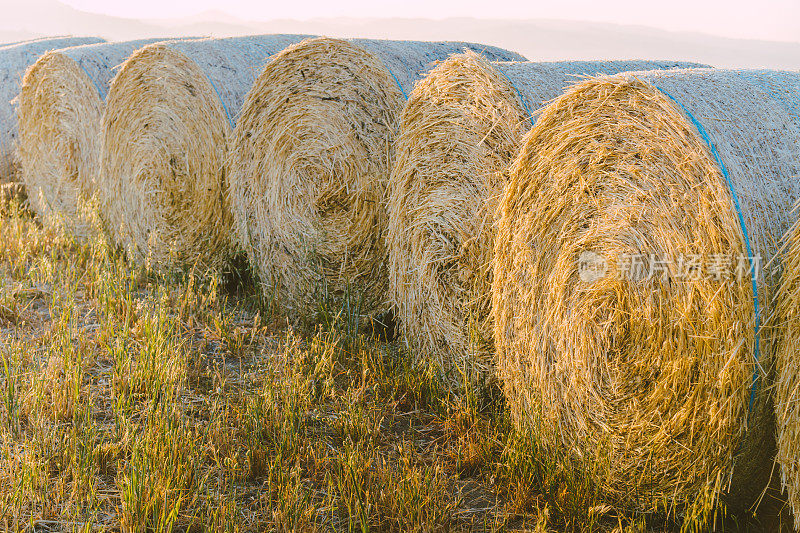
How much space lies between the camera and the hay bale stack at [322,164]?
183 inches

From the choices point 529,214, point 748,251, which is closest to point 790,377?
point 748,251

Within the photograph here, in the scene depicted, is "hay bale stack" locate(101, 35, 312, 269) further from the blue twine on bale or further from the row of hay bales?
the blue twine on bale

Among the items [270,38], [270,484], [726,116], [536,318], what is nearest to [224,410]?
[270,484]

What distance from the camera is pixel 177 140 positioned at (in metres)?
5.69

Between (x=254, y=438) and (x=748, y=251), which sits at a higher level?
(x=748, y=251)

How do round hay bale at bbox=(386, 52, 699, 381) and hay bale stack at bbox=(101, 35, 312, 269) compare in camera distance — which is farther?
hay bale stack at bbox=(101, 35, 312, 269)

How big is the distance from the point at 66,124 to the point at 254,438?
531 centimetres

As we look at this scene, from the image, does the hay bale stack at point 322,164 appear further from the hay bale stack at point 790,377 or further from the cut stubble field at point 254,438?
the hay bale stack at point 790,377

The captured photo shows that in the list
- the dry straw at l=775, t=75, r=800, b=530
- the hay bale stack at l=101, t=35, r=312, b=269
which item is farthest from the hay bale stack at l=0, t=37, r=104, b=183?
the dry straw at l=775, t=75, r=800, b=530

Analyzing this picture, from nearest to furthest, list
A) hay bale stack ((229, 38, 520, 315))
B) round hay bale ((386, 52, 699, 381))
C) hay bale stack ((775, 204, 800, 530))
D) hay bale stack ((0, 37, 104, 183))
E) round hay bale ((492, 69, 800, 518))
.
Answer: hay bale stack ((775, 204, 800, 530)) → round hay bale ((492, 69, 800, 518)) → round hay bale ((386, 52, 699, 381)) → hay bale stack ((229, 38, 520, 315)) → hay bale stack ((0, 37, 104, 183))

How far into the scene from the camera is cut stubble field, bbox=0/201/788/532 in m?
2.84

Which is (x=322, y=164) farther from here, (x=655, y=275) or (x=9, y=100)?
(x=9, y=100)

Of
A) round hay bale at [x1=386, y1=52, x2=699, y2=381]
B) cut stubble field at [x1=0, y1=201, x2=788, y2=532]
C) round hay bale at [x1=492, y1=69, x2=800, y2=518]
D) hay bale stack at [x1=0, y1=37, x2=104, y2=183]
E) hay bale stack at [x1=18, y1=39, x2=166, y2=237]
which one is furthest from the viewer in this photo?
hay bale stack at [x1=0, y1=37, x2=104, y2=183]

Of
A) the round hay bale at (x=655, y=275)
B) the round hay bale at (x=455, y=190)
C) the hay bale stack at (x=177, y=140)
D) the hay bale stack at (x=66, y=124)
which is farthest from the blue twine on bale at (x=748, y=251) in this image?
the hay bale stack at (x=66, y=124)
